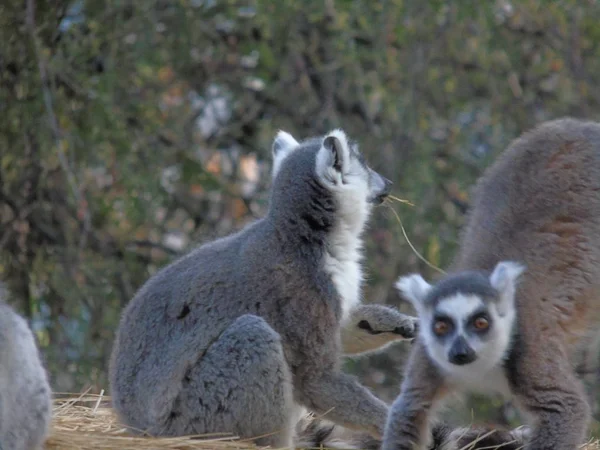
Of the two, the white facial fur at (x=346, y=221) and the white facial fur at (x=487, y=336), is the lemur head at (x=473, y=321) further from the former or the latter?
the white facial fur at (x=346, y=221)

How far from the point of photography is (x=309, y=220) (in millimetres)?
5074

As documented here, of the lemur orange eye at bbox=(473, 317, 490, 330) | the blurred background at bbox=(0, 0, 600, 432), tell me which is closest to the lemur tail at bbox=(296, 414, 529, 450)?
the lemur orange eye at bbox=(473, 317, 490, 330)

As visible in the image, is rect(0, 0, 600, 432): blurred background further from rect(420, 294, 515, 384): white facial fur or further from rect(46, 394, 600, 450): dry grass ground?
rect(420, 294, 515, 384): white facial fur

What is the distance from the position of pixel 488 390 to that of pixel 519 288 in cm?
43

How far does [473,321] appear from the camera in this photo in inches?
194

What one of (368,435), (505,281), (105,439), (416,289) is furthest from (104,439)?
(505,281)

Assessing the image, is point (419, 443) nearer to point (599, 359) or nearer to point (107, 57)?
point (599, 359)

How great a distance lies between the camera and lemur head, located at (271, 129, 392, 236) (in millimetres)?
5105

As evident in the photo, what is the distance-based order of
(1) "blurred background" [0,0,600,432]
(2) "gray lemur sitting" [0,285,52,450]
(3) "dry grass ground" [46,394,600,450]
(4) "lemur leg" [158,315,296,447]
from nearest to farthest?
1. (2) "gray lemur sitting" [0,285,52,450]
2. (3) "dry grass ground" [46,394,600,450]
3. (4) "lemur leg" [158,315,296,447]
4. (1) "blurred background" [0,0,600,432]

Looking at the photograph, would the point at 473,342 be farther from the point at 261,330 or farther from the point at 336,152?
the point at 336,152

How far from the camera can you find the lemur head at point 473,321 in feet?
15.9

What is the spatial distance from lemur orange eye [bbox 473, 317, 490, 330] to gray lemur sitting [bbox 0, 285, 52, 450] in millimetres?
1681

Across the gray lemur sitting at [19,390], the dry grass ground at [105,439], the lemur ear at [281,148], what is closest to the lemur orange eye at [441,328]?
the dry grass ground at [105,439]

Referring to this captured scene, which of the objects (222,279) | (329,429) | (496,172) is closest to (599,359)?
(496,172)
